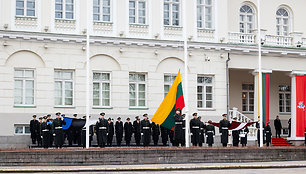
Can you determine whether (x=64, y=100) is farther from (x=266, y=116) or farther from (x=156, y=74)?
(x=266, y=116)

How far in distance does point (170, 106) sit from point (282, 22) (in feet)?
54.2

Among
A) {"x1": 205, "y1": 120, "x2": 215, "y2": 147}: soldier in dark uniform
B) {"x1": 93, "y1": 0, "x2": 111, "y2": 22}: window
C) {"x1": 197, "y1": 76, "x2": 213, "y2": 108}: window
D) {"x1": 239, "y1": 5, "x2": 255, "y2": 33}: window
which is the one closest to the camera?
{"x1": 205, "y1": 120, "x2": 215, "y2": 147}: soldier in dark uniform

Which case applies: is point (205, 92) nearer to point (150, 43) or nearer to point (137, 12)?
point (150, 43)

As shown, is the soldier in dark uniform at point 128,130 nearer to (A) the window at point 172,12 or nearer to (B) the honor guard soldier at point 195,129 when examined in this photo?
(B) the honor guard soldier at point 195,129

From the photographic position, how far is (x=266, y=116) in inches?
1606

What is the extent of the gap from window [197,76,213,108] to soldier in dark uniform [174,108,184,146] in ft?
26.1

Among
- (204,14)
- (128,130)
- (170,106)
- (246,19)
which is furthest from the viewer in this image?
(246,19)

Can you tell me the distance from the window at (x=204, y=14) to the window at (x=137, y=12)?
12.0 feet

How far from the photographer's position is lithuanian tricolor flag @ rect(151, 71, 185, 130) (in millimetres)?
30453

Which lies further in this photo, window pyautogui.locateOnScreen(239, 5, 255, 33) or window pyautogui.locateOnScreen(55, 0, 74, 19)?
window pyautogui.locateOnScreen(239, 5, 255, 33)

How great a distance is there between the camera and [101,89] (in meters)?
36.7

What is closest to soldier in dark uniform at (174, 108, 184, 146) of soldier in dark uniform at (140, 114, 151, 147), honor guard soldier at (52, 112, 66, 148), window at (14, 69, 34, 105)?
soldier in dark uniform at (140, 114, 151, 147)

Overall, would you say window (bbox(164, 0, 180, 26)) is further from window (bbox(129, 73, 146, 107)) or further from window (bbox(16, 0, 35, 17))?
window (bbox(16, 0, 35, 17))

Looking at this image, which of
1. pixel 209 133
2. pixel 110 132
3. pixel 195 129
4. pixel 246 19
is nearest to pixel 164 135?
pixel 195 129
